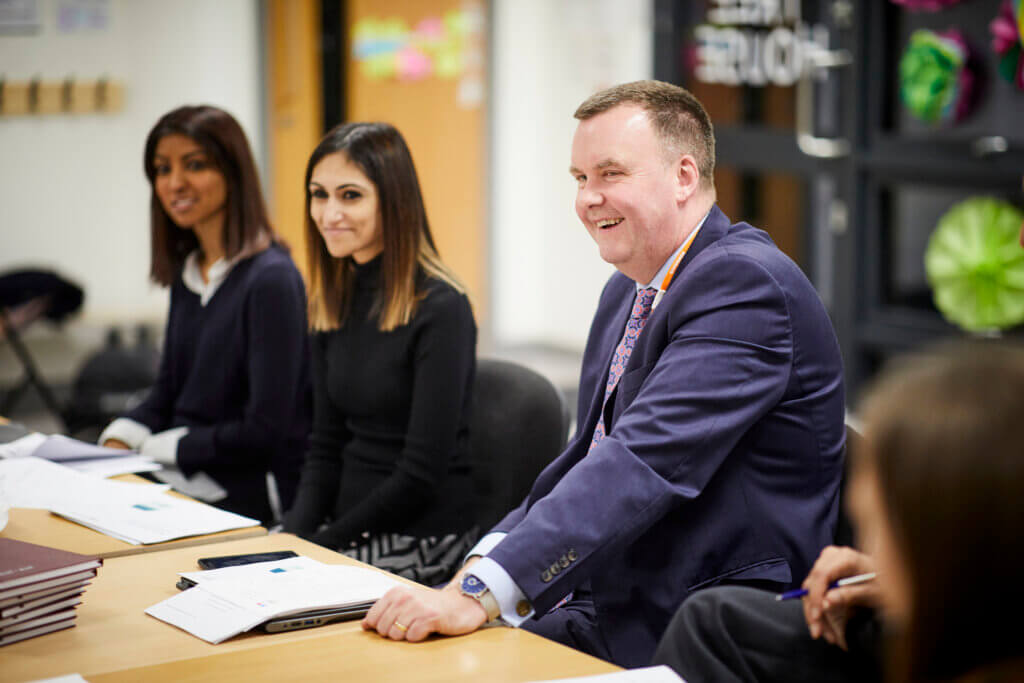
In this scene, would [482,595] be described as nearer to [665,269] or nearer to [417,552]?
[665,269]

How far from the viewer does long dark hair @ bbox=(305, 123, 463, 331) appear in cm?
238

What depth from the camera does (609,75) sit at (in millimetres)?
6250

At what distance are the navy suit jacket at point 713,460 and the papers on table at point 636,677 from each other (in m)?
0.24

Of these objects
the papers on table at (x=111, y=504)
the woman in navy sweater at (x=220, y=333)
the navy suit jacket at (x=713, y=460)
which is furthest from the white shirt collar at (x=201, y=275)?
the navy suit jacket at (x=713, y=460)


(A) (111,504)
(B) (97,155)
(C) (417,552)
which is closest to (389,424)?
(C) (417,552)

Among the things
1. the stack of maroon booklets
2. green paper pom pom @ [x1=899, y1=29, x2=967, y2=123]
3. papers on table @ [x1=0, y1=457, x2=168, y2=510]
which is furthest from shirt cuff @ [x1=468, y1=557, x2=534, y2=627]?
green paper pom pom @ [x1=899, y1=29, x2=967, y2=123]

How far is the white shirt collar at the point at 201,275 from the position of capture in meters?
2.76

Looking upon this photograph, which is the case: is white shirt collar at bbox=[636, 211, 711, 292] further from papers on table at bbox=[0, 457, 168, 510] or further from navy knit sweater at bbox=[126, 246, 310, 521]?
navy knit sweater at bbox=[126, 246, 310, 521]

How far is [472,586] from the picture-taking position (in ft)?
4.83

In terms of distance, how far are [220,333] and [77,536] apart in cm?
90

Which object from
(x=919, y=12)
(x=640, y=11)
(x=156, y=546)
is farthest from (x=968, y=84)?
(x=156, y=546)

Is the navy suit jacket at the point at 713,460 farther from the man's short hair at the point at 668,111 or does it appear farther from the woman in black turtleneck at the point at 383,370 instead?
the woman in black turtleneck at the point at 383,370

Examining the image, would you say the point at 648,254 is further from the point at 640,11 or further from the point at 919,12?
the point at 640,11

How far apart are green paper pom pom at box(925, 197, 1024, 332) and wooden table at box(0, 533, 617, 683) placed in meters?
2.79
